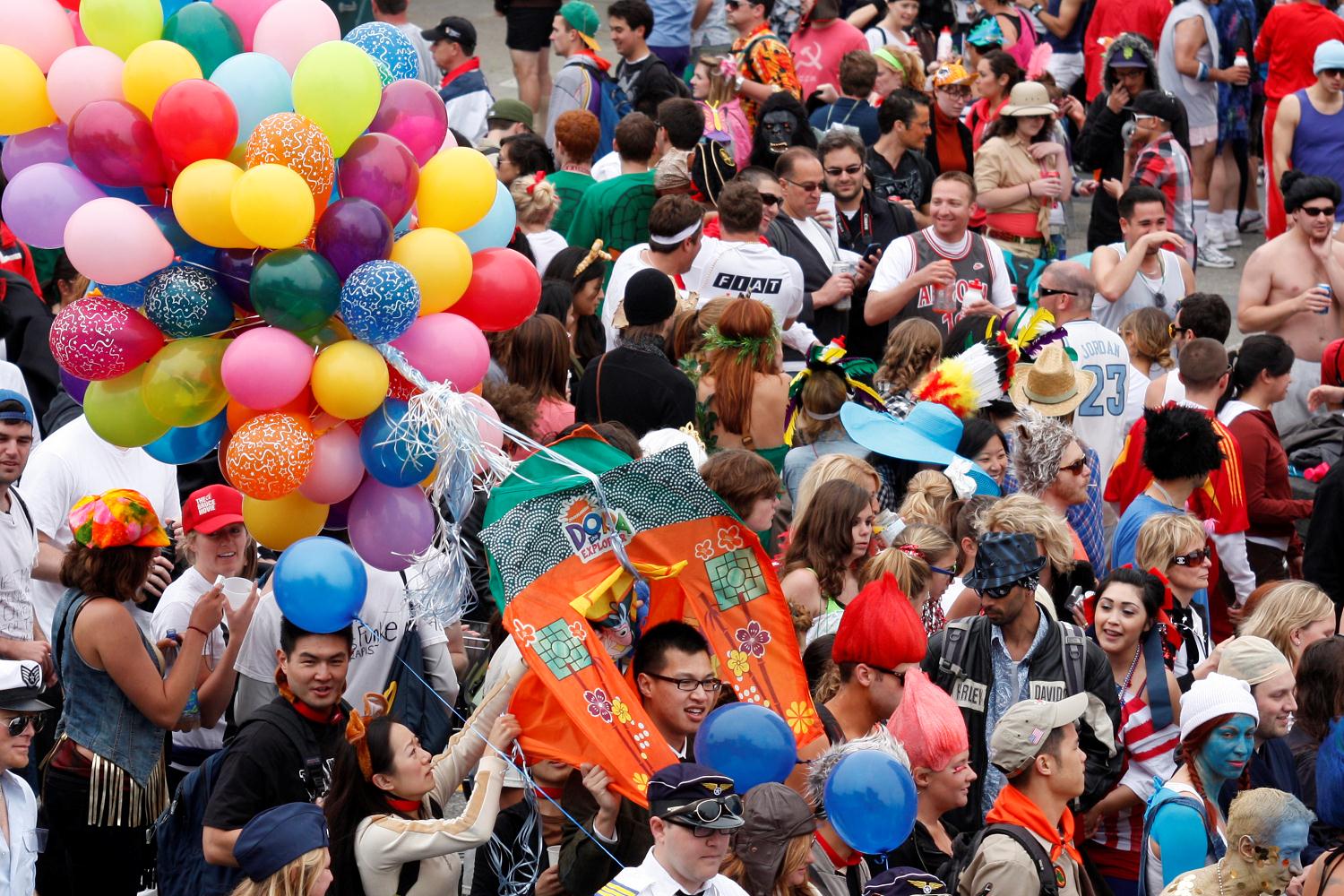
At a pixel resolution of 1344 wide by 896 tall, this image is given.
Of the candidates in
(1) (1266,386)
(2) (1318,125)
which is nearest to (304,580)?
(1) (1266,386)

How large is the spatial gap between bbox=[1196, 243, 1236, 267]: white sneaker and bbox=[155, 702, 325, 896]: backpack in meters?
9.07

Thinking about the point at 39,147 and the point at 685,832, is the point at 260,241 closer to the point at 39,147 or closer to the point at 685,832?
the point at 39,147

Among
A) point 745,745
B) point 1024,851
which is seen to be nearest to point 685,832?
point 745,745

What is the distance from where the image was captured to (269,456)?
171 inches

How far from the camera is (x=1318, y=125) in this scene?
421 inches

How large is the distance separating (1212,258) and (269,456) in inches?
365

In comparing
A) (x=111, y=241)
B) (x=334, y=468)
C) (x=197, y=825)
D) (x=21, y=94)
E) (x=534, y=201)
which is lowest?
(x=534, y=201)

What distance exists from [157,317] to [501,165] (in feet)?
16.9

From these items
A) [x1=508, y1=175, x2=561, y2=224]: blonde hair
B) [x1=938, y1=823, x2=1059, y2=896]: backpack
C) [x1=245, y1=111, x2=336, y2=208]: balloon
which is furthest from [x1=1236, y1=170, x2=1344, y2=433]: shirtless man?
[x1=245, y1=111, x2=336, y2=208]: balloon

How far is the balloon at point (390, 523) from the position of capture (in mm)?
4633

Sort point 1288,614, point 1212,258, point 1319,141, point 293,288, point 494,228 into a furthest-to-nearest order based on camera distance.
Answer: point 1212,258, point 1319,141, point 1288,614, point 494,228, point 293,288

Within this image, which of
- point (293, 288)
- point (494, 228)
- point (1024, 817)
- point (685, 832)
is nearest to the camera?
point (685, 832)

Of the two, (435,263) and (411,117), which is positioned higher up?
(411,117)

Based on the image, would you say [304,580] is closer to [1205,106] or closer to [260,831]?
[260,831]
